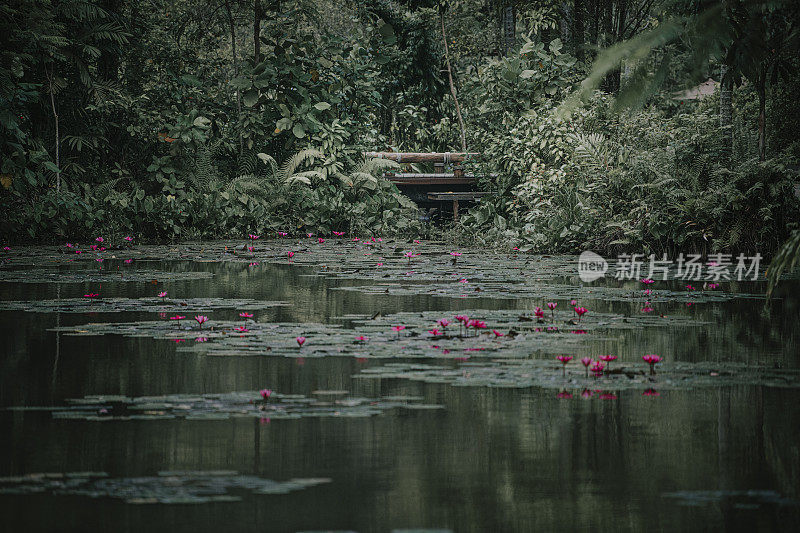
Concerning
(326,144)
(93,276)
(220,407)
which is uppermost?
(326,144)

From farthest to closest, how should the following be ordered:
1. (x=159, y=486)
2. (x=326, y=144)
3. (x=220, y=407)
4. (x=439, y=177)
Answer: (x=439, y=177) < (x=326, y=144) < (x=220, y=407) < (x=159, y=486)

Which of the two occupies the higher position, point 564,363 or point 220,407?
point 564,363

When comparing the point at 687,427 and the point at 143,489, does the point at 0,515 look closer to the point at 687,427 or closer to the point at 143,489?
the point at 143,489

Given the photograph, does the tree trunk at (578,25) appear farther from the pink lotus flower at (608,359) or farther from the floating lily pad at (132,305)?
the pink lotus flower at (608,359)

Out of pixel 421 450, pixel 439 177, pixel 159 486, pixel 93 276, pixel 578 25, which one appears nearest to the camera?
pixel 159 486

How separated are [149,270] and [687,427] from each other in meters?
8.92

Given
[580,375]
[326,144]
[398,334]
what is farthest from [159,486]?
[326,144]

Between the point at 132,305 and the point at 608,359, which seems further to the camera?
the point at 132,305

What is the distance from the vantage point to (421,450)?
400cm

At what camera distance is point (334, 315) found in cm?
823

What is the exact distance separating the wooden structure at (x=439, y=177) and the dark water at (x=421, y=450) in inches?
552

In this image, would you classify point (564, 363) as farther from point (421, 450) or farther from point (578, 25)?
point (578, 25)

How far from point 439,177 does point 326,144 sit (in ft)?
7.84

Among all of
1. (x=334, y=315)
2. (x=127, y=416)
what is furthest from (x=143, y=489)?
(x=334, y=315)
